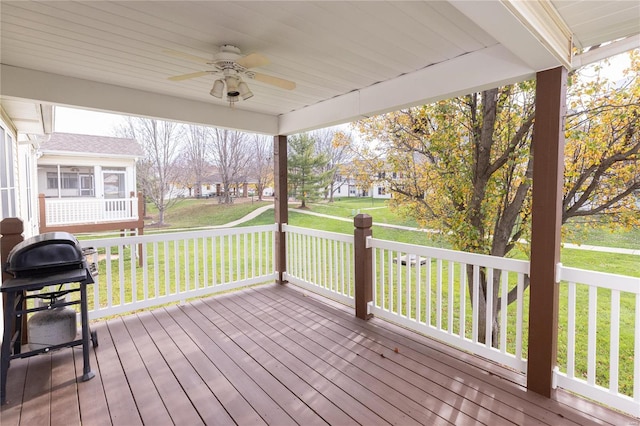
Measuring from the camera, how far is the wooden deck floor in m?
2.02

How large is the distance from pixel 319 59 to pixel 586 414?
10.5 feet

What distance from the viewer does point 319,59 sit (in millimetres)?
2744

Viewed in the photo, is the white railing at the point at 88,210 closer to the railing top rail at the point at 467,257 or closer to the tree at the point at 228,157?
the tree at the point at 228,157

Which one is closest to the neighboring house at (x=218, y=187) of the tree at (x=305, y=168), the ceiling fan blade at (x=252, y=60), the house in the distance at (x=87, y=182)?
the tree at (x=305, y=168)

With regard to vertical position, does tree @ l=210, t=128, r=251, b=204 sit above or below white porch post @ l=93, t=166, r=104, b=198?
above

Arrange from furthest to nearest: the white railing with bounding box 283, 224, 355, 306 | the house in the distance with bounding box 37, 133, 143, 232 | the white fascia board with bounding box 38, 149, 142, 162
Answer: the white fascia board with bounding box 38, 149, 142, 162 < the house in the distance with bounding box 37, 133, 143, 232 < the white railing with bounding box 283, 224, 355, 306

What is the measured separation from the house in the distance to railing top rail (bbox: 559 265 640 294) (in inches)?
386

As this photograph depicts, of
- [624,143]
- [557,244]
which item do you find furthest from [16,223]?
[624,143]

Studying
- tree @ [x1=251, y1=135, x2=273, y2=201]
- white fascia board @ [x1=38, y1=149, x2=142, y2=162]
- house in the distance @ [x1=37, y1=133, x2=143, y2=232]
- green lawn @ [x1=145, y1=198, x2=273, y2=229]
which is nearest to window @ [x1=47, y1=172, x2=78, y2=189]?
house in the distance @ [x1=37, y1=133, x2=143, y2=232]

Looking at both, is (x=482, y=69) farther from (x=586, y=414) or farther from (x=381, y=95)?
(x=586, y=414)

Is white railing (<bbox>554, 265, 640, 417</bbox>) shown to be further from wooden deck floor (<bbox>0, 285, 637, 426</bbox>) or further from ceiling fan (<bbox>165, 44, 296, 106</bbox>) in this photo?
ceiling fan (<bbox>165, 44, 296, 106</bbox>)

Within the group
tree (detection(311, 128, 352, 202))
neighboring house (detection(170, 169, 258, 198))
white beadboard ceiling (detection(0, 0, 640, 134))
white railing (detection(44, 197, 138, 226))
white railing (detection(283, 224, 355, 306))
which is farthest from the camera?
neighboring house (detection(170, 169, 258, 198))

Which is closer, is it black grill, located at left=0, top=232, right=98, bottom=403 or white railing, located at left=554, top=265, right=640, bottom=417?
white railing, located at left=554, top=265, right=640, bottom=417

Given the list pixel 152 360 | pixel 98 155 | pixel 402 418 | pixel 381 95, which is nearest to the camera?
pixel 402 418
